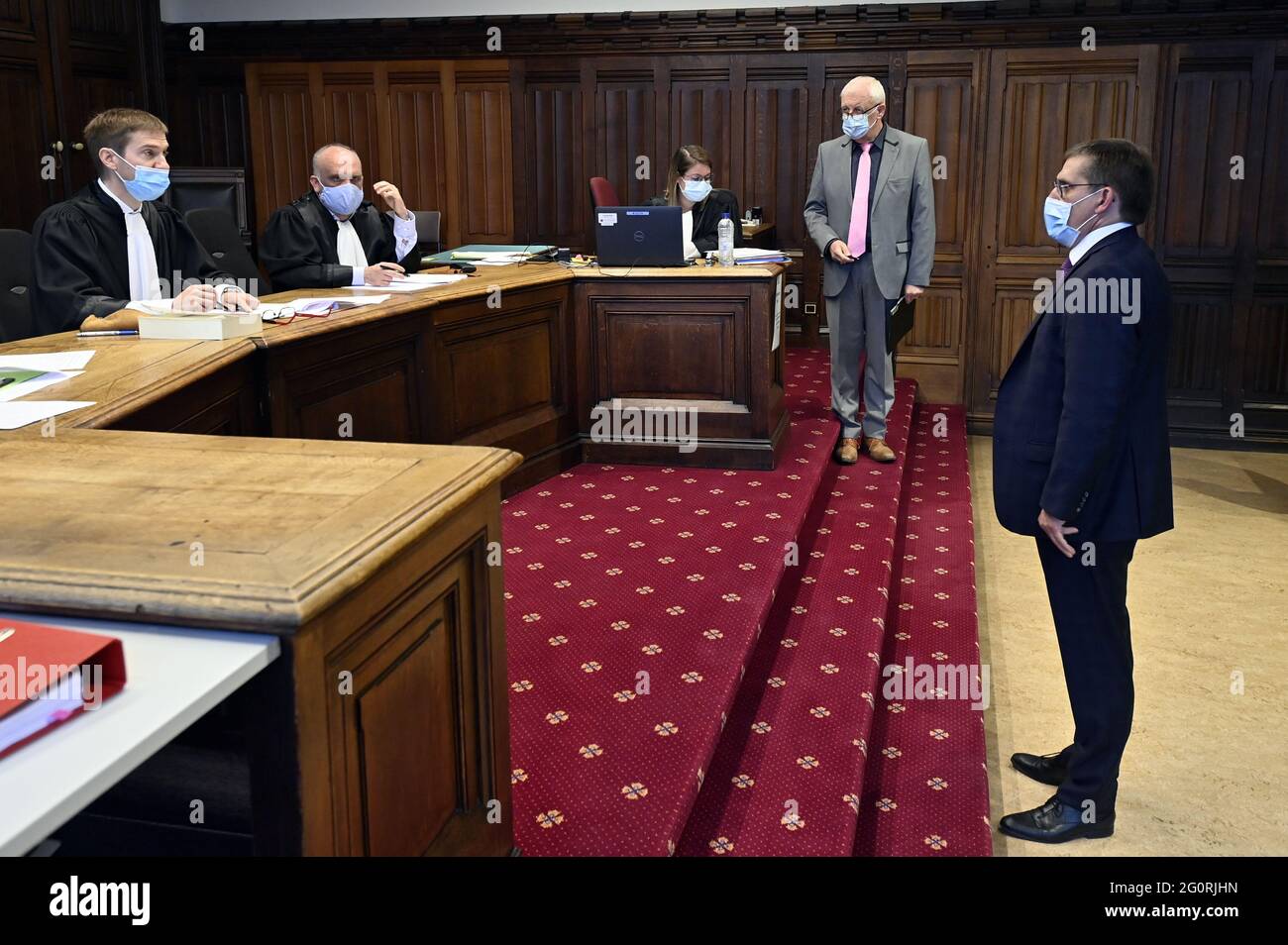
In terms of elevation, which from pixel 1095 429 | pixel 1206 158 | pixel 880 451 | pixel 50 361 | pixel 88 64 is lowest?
pixel 880 451

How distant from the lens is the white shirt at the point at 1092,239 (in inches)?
101

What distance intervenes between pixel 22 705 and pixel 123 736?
127 mm

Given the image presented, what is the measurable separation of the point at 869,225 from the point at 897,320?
456 millimetres

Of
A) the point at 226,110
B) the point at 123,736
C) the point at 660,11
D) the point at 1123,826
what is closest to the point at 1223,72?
the point at 660,11

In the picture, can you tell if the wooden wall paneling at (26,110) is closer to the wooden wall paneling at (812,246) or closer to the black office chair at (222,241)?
the black office chair at (222,241)

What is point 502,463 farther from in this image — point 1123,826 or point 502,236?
point 502,236

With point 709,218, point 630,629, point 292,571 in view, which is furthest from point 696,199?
point 292,571

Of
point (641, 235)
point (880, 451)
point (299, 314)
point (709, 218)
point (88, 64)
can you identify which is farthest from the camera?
point (88, 64)

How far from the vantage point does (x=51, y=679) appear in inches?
47.8

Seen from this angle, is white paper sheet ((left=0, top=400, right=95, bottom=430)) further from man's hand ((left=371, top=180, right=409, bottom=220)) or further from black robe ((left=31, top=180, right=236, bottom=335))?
man's hand ((left=371, top=180, right=409, bottom=220))

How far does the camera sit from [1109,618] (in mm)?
2688

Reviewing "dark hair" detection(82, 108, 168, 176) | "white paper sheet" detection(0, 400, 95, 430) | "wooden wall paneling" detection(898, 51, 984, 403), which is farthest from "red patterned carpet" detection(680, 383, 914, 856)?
"wooden wall paneling" detection(898, 51, 984, 403)

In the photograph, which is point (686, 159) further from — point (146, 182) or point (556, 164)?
point (146, 182)

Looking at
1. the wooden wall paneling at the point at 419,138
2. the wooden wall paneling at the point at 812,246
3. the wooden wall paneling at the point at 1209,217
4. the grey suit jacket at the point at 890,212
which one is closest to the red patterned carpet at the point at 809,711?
the grey suit jacket at the point at 890,212
